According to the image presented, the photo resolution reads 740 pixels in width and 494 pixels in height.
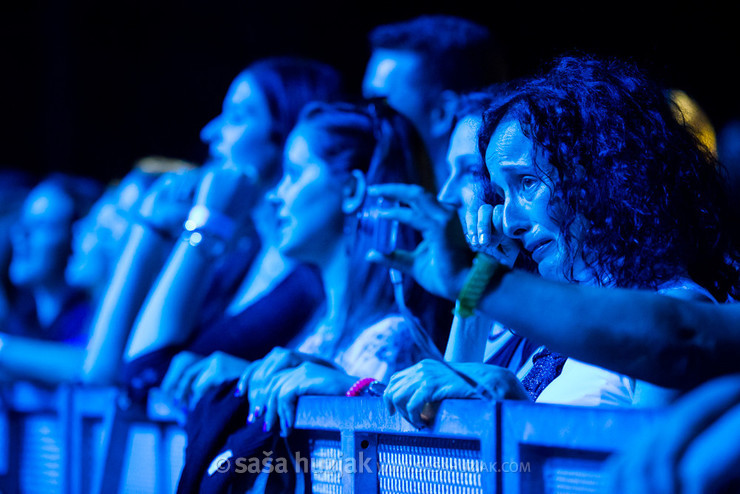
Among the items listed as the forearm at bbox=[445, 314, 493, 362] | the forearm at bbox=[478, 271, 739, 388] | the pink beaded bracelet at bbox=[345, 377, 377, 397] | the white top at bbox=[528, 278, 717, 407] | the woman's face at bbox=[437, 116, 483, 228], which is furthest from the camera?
the woman's face at bbox=[437, 116, 483, 228]

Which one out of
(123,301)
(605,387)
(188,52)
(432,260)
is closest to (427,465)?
(605,387)

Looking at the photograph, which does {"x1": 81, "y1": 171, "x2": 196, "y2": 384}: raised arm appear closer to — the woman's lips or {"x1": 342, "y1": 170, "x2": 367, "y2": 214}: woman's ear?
{"x1": 342, "y1": 170, "x2": 367, "y2": 214}: woman's ear

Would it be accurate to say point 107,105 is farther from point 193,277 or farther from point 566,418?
point 566,418

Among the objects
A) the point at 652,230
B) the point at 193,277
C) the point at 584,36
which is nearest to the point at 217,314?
the point at 193,277

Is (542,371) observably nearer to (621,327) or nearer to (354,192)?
(621,327)

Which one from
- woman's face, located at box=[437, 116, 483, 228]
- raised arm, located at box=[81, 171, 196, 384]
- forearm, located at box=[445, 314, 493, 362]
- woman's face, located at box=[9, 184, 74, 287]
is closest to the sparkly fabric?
forearm, located at box=[445, 314, 493, 362]

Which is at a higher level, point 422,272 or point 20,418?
point 422,272

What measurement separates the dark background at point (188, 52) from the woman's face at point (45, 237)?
18.2 inches

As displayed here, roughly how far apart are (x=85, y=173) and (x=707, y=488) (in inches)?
158

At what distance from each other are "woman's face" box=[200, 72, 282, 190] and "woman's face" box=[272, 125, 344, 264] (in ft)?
1.67

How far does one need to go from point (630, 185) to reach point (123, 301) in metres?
2.01

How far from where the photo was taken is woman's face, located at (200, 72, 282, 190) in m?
2.79

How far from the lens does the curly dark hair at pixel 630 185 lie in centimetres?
135

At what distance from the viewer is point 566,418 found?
1077 mm
